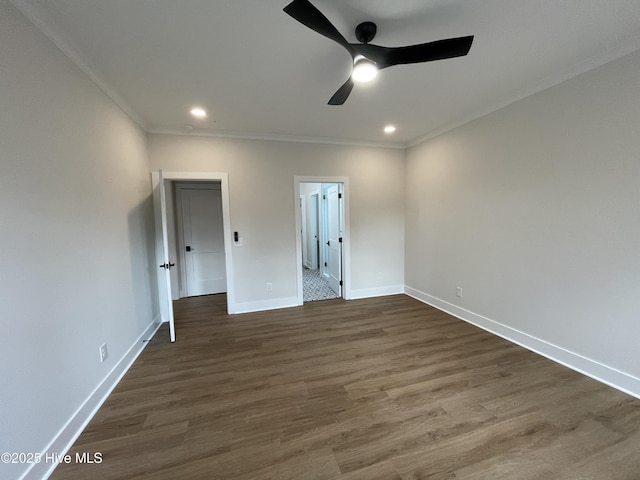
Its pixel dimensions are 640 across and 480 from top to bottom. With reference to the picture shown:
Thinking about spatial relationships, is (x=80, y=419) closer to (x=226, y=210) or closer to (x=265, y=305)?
(x=265, y=305)

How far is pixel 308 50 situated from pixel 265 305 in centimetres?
333

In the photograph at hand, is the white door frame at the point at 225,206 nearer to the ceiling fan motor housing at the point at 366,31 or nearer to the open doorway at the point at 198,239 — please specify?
the open doorway at the point at 198,239

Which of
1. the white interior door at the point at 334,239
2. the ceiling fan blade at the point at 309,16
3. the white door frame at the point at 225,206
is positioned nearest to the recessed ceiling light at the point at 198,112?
the white door frame at the point at 225,206

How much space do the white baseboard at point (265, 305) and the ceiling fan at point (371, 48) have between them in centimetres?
321

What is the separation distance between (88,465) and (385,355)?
→ 2346 mm

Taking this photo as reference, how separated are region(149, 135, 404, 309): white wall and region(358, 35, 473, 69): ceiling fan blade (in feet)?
7.91

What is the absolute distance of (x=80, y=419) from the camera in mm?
1723

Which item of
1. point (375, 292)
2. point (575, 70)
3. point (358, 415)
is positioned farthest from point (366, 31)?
point (375, 292)

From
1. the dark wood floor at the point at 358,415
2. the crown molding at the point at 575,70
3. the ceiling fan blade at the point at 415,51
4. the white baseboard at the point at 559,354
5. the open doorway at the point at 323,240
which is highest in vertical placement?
the crown molding at the point at 575,70

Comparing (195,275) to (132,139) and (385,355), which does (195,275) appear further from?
(385,355)

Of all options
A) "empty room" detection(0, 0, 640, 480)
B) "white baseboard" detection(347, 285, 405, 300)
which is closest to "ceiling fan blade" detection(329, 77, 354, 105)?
"empty room" detection(0, 0, 640, 480)

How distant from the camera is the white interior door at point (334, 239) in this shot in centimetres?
446

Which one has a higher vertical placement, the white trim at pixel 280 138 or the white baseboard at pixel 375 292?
the white trim at pixel 280 138

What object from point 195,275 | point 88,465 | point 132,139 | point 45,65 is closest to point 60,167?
point 45,65
